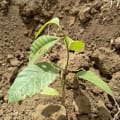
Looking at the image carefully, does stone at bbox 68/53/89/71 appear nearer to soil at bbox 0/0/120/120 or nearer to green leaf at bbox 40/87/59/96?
soil at bbox 0/0/120/120

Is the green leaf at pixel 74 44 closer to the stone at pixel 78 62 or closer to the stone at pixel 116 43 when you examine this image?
the stone at pixel 78 62

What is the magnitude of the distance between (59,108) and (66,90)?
3.8 inches

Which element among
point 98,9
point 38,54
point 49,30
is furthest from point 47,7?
point 38,54

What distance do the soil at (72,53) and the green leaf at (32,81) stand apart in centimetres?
16

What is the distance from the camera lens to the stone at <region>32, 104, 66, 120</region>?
132 centimetres

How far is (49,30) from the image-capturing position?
1745 millimetres

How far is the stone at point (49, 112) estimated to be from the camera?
132 cm

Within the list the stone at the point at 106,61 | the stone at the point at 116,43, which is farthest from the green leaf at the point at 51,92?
the stone at the point at 116,43

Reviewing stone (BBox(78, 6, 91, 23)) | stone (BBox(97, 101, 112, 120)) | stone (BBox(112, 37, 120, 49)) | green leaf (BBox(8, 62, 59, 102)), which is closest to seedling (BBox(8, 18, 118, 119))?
green leaf (BBox(8, 62, 59, 102))

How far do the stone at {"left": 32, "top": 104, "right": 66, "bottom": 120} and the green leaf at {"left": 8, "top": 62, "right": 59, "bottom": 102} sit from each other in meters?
0.16

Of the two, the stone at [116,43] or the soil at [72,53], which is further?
the stone at [116,43]

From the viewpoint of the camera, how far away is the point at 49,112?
133 centimetres

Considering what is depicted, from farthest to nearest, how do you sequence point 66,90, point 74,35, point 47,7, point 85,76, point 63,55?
point 47,7, point 74,35, point 63,55, point 66,90, point 85,76

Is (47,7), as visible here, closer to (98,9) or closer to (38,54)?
(98,9)
